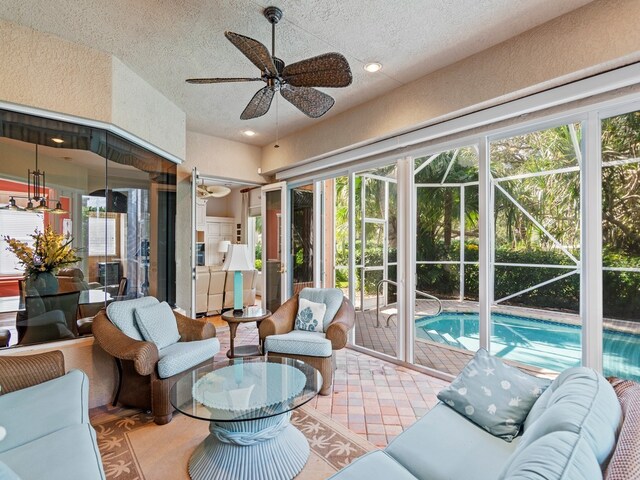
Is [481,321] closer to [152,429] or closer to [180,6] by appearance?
[152,429]

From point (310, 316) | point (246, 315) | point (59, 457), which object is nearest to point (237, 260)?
point (246, 315)

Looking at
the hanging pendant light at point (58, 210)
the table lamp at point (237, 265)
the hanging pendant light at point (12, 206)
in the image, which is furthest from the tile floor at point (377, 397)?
the hanging pendant light at point (12, 206)

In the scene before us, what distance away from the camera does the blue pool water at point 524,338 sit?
312 cm

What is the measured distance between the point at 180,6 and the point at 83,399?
2.47m

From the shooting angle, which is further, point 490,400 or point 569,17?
point 569,17

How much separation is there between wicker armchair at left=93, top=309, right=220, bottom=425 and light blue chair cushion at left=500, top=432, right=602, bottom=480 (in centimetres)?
227

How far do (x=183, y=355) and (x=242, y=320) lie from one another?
93 centimetres

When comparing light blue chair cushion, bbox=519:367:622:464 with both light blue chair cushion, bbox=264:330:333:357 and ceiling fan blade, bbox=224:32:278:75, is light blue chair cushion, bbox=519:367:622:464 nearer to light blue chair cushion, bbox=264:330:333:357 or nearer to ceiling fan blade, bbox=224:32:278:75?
light blue chair cushion, bbox=264:330:333:357

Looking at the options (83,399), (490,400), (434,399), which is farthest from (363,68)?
(83,399)

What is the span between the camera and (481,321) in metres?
3.03

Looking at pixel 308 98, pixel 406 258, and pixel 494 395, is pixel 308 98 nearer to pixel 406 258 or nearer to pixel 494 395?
pixel 406 258

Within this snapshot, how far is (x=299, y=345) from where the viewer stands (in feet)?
9.51

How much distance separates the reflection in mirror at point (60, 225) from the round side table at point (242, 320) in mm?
1074

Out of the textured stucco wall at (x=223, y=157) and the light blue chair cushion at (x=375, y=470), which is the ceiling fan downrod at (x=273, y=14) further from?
the textured stucco wall at (x=223, y=157)
